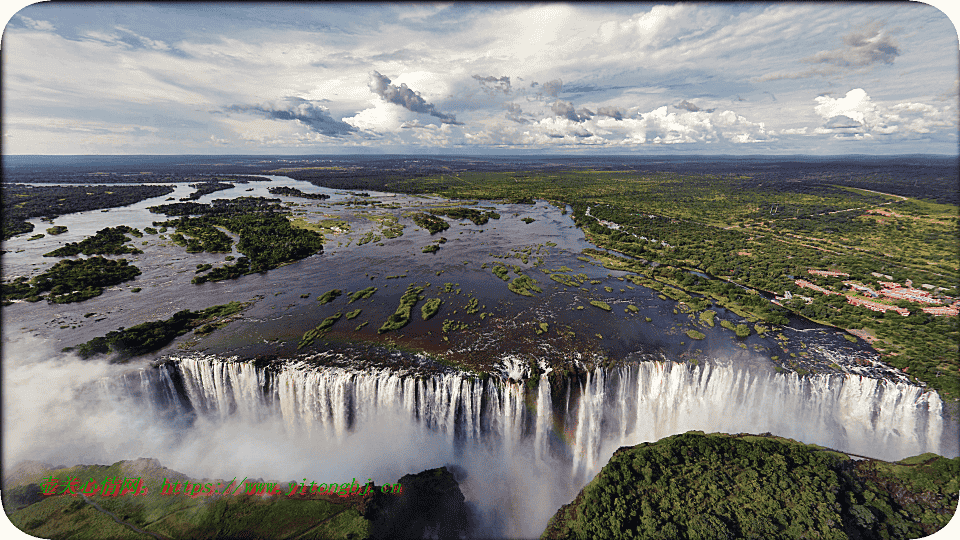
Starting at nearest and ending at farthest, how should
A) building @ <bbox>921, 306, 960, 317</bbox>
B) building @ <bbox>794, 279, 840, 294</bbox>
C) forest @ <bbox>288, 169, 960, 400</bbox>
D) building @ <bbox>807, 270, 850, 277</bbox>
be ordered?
1. forest @ <bbox>288, 169, 960, 400</bbox>
2. building @ <bbox>921, 306, 960, 317</bbox>
3. building @ <bbox>794, 279, 840, 294</bbox>
4. building @ <bbox>807, 270, 850, 277</bbox>

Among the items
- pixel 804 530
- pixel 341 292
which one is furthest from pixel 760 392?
pixel 341 292

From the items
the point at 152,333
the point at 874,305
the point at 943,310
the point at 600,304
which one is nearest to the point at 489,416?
the point at 600,304

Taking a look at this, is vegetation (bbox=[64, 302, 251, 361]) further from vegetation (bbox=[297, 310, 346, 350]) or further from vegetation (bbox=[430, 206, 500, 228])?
vegetation (bbox=[430, 206, 500, 228])

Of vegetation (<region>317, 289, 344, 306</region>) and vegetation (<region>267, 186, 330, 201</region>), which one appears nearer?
vegetation (<region>317, 289, 344, 306</region>)

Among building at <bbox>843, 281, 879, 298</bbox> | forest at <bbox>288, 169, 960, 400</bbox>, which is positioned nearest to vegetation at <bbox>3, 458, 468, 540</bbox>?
forest at <bbox>288, 169, 960, 400</bbox>

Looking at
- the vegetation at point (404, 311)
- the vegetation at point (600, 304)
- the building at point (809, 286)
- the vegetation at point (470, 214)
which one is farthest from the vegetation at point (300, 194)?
the building at point (809, 286)

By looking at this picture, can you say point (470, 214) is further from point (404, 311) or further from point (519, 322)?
point (519, 322)

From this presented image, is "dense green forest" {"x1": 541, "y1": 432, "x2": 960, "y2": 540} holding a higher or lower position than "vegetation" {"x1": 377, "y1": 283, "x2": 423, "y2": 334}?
lower

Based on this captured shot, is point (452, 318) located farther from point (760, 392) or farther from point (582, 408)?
point (760, 392)

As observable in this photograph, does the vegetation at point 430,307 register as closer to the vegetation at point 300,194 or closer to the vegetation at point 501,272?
the vegetation at point 501,272
